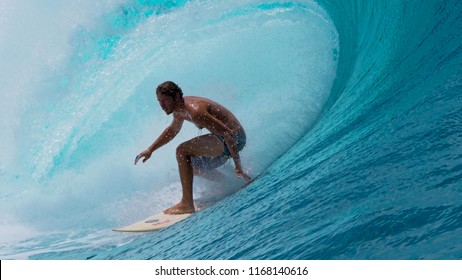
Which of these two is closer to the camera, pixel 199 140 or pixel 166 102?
pixel 166 102

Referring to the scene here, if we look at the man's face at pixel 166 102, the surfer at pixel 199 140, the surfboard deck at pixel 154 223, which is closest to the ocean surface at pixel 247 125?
the surfboard deck at pixel 154 223

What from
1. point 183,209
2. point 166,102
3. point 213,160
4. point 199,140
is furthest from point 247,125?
point 166,102

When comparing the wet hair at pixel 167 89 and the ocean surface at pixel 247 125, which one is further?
the wet hair at pixel 167 89

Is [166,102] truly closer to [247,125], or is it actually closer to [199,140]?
[199,140]

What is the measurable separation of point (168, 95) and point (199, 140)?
20.3 inches

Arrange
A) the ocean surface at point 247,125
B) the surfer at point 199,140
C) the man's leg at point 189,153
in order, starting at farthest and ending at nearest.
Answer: the man's leg at point 189,153, the surfer at point 199,140, the ocean surface at point 247,125

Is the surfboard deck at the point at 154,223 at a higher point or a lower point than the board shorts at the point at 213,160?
lower

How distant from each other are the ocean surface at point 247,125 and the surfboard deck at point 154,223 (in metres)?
0.11

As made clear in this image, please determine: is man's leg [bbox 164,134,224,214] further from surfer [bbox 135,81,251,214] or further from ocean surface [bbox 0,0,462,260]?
ocean surface [bbox 0,0,462,260]

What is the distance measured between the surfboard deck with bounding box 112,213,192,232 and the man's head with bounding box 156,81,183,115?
34.4 inches

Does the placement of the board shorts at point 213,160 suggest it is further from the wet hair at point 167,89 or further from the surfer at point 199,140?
the wet hair at point 167,89

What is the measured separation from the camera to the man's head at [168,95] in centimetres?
442

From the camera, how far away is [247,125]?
6379mm
